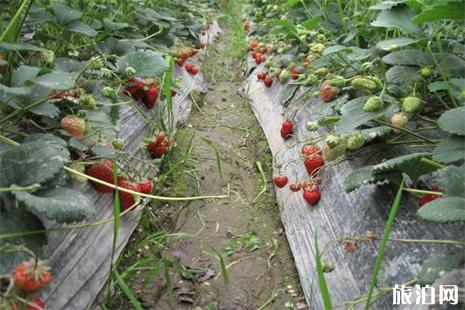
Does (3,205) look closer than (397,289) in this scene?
No

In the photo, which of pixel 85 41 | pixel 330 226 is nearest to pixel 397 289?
pixel 330 226

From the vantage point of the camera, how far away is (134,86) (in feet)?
7.74

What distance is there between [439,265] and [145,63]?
53.2 inches

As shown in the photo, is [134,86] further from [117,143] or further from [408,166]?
[408,166]

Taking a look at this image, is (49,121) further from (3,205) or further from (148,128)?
(148,128)

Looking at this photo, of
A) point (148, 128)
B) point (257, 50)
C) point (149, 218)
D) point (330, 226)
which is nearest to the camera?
point (330, 226)

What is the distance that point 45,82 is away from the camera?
141cm

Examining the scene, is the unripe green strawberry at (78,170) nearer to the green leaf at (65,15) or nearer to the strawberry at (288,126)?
the green leaf at (65,15)

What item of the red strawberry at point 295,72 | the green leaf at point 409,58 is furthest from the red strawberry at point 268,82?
the green leaf at point 409,58

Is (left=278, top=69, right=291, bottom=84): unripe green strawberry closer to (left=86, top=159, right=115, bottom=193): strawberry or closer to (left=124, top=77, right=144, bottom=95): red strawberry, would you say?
(left=124, top=77, right=144, bottom=95): red strawberry

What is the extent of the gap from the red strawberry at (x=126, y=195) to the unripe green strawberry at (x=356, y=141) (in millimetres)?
686

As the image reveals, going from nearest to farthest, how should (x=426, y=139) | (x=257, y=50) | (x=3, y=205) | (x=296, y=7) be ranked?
(x=3, y=205), (x=426, y=139), (x=296, y=7), (x=257, y=50)

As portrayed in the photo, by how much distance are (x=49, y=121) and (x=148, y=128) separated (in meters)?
0.72

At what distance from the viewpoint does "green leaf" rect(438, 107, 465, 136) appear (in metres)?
1.29
